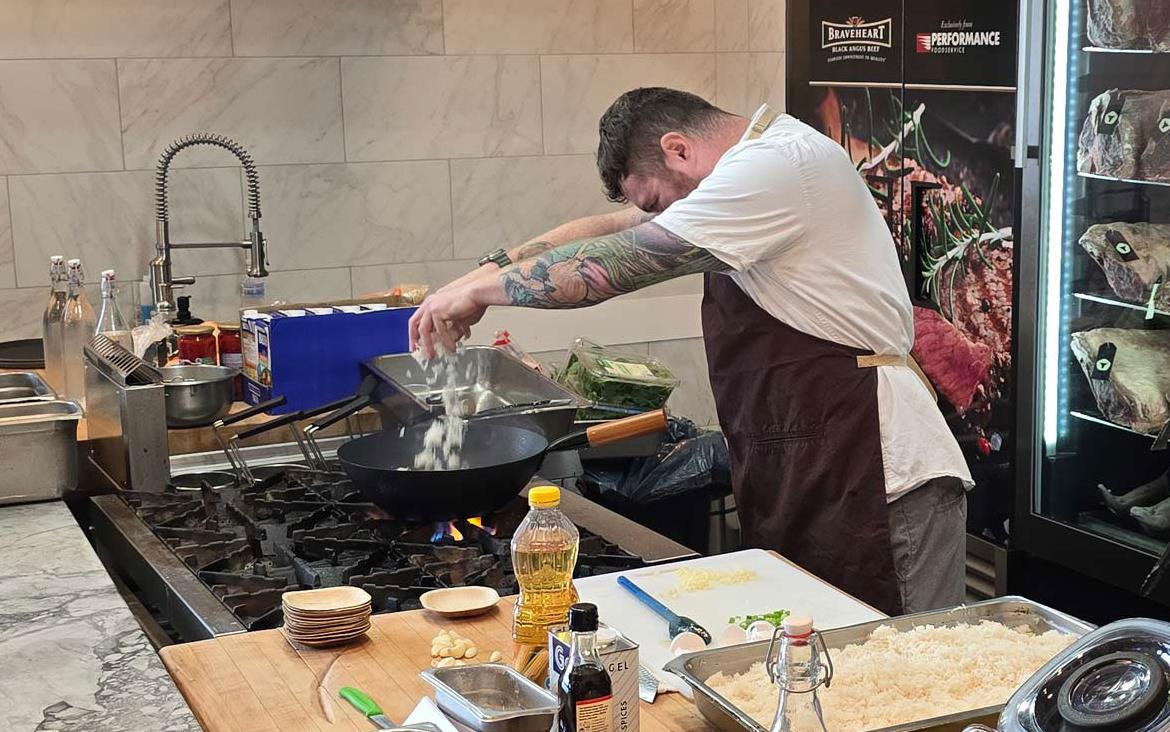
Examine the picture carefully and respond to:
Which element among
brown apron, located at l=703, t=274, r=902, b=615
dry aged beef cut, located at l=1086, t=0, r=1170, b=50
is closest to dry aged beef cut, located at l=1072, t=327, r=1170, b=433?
dry aged beef cut, located at l=1086, t=0, r=1170, b=50

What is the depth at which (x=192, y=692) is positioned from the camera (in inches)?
67.1

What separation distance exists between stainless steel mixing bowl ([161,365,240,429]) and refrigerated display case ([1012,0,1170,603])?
213cm

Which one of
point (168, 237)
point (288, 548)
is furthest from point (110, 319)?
point (288, 548)

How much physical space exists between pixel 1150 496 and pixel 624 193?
1.89m

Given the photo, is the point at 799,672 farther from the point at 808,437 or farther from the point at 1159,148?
the point at 1159,148

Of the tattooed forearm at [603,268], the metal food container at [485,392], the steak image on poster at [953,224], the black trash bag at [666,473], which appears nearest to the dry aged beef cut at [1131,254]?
the steak image on poster at [953,224]

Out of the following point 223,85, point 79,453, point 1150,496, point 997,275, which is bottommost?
point 1150,496

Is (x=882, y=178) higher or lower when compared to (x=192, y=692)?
higher

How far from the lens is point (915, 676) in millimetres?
1585

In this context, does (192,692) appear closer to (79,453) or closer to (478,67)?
(79,453)

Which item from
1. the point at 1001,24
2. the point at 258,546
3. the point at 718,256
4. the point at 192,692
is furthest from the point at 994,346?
the point at 192,692

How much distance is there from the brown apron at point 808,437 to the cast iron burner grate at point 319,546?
16.4 inches

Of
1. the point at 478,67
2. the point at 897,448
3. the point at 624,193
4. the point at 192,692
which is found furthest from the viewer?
the point at 478,67

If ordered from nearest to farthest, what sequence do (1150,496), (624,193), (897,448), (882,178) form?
1. (897,448)
2. (624,193)
3. (1150,496)
4. (882,178)
